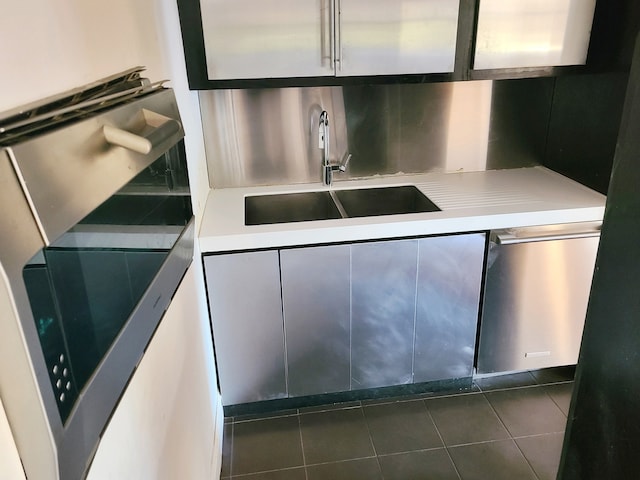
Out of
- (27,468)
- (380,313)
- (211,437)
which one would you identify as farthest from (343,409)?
(27,468)

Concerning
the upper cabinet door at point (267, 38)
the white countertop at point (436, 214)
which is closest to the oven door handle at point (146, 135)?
the white countertop at point (436, 214)

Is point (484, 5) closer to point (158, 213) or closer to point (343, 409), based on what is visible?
point (158, 213)

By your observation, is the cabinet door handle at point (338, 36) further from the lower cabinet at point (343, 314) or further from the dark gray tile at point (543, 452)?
the dark gray tile at point (543, 452)

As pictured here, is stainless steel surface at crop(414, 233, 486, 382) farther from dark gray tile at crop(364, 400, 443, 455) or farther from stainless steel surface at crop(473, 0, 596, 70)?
stainless steel surface at crop(473, 0, 596, 70)

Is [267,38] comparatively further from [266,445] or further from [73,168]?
[266,445]

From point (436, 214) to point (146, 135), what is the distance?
1.41 meters

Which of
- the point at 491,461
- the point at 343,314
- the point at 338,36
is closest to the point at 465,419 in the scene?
the point at 491,461

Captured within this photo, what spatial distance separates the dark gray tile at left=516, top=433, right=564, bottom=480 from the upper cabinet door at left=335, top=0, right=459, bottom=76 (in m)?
1.56

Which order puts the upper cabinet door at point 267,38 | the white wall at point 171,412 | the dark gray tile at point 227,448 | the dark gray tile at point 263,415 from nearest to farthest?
the white wall at point 171,412, the upper cabinet door at point 267,38, the dark gray tile at point 227,448, the dark gray tile at point 263,415

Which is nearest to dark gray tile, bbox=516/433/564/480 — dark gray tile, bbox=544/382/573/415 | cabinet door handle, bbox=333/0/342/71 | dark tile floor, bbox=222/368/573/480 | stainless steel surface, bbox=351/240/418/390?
dark tile floor, bbox=222/368/573/480

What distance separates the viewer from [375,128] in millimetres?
2377

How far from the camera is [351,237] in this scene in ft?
6.24

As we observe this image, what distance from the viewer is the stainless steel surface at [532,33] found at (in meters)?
1.96

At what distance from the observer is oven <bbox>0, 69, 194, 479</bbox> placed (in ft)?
1.61
